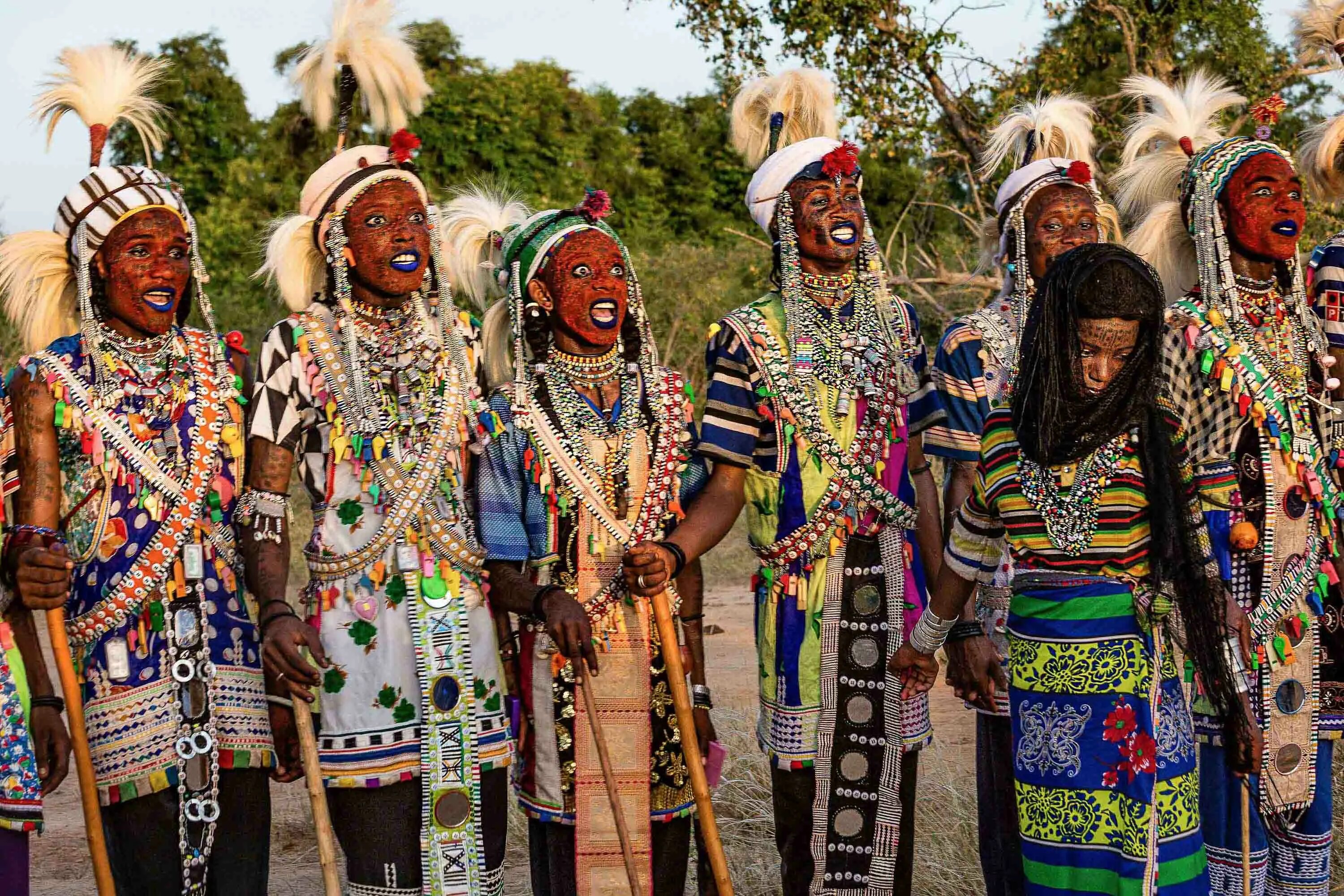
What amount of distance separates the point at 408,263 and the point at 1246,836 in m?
2.83

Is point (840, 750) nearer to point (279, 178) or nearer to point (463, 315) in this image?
point (463, 315)

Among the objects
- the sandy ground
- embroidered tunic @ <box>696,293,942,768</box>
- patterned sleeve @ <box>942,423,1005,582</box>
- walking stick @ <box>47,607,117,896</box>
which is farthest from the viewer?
the sandy ground

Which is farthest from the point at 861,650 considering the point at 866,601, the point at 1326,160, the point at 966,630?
the point at 1326,160

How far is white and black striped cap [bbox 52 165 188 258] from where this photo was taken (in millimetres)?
4070

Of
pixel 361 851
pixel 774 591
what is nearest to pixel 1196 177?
pixel 774 591

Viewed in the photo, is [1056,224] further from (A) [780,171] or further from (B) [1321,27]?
(B) [1321,27]

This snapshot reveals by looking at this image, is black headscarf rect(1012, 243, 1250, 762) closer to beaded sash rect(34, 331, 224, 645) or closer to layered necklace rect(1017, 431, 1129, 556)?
layered necklace rect(1017, 431, 1129, 556)

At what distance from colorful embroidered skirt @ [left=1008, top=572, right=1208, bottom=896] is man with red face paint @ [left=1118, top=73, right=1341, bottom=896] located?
106 centimetres

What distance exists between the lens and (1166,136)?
485 centimetres

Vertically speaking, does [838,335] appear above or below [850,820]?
above

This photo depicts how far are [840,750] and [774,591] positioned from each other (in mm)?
485

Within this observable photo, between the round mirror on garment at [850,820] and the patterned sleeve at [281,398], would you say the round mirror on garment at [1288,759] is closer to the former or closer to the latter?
the round mirror on garment at [850,820]

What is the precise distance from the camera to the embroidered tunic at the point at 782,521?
4.15 metres

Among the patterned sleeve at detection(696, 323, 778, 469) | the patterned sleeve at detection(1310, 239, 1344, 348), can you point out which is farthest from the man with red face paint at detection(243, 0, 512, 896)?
the patterned sleeve at detection(1310, 239, 1344, 348)
